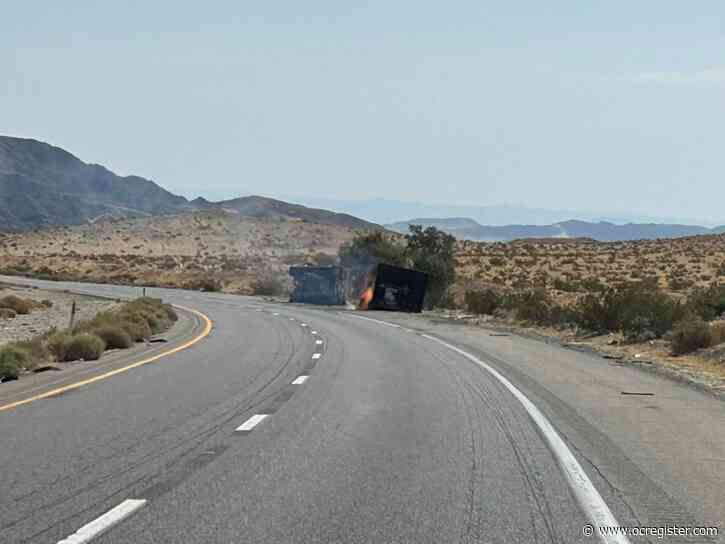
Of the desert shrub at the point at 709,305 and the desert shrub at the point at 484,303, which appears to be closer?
the desert shrub at the point at 709,305

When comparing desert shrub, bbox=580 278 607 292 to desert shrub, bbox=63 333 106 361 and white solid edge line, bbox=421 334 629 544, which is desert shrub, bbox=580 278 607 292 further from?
white solid edge line, bbox=421 334 629 544

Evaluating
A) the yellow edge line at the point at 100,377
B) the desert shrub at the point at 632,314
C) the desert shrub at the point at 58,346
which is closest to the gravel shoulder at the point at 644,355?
the desert shrub at the point at 632,314

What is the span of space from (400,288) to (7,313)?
1669 centimetres

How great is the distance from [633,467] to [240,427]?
420 centimetres

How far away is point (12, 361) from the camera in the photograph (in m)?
16.7

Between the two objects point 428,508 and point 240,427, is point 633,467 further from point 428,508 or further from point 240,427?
point 240,427

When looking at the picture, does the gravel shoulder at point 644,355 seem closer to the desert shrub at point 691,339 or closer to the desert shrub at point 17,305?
the desert shrub at point 691,339

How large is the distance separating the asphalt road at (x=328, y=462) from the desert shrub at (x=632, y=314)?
9.78 meters

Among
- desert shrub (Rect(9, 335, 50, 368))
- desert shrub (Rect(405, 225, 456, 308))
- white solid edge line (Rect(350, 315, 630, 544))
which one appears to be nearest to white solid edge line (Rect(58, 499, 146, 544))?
white solid edge line (Rect(350, 315, 630, 544))

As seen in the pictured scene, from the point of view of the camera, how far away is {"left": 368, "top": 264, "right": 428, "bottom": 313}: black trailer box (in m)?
44.9

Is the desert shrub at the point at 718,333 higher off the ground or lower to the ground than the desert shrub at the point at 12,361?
higher

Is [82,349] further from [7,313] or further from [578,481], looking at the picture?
[7,313]

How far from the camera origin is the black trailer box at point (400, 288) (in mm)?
44906

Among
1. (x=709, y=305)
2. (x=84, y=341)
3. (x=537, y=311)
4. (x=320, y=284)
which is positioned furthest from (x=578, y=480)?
(x=320, y=284)
